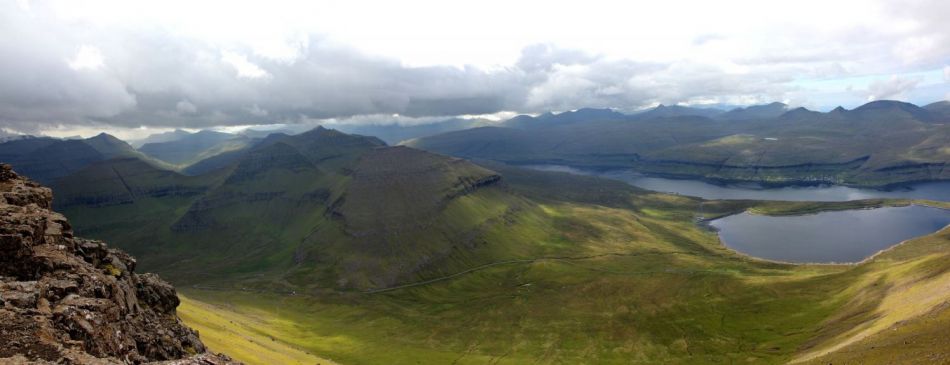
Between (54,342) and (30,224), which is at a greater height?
(30,224)

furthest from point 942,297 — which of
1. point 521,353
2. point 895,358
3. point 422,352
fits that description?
point 422,352

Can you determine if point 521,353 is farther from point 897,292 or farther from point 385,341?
point 897,292

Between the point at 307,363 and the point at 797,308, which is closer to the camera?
the point at 307,363

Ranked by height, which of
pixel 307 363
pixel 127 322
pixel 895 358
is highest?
pixel 127 322

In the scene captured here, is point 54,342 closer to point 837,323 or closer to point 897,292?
point 837,323

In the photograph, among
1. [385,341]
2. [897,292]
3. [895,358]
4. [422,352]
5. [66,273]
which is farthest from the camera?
[385,341]

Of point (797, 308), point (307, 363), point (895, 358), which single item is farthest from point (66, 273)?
point (797, 308)

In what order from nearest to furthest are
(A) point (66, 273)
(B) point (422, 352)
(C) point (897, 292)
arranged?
(A) point (66, 273) < (C) point (897, 292) < (B) point (422, 352)
